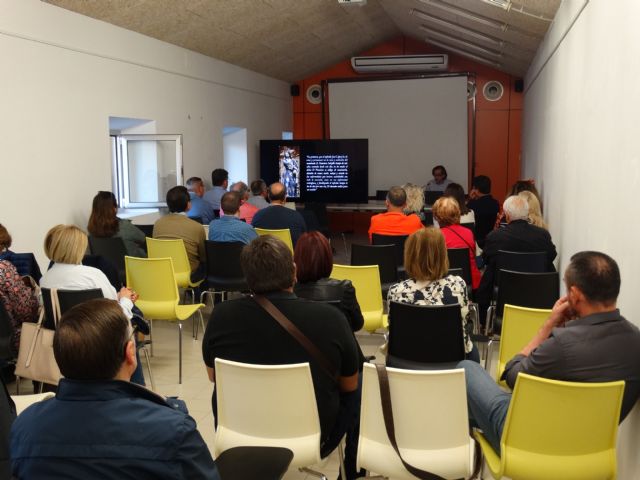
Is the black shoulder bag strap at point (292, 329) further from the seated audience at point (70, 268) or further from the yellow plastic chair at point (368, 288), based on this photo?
the yellow plastic chair at point (368, 288)

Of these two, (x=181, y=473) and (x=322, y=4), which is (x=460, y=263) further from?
(x=322, y=4)

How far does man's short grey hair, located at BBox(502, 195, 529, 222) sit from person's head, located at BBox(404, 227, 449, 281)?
1.88 m

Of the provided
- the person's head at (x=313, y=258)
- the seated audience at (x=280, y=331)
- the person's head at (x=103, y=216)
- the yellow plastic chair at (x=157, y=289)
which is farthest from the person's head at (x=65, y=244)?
the person's head at (x=103, y=216)

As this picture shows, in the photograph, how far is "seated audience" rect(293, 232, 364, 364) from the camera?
3.06 meters

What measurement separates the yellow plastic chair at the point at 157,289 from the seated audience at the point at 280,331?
212 cm

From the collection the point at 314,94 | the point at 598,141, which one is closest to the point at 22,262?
the point at 598,141

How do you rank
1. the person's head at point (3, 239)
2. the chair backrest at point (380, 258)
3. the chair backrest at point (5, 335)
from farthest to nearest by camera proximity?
the chair backrest at point (380, 258) < the person's head at point (3, 239) < the chair backrest at point (5, 335)

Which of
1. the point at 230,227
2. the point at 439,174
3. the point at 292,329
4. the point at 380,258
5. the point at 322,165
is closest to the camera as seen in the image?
A: the point at 292,329

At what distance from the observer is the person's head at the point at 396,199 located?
18.8 ft

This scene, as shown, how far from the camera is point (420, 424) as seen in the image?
232cm

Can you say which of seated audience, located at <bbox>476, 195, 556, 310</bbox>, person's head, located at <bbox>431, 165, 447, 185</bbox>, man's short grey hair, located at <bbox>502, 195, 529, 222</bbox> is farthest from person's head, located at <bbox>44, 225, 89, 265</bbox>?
person's head, located at <bbox>431, 165, 447, 185</bbox>

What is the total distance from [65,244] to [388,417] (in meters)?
2.27

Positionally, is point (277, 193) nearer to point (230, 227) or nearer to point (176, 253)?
point (230, 227)

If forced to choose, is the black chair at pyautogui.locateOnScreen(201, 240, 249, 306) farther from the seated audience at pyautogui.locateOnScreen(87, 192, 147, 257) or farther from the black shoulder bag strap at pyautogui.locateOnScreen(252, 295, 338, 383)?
the black shoulder bag strap at pyautogui.locateOnScreen(252, 295, 338, 383)
